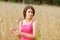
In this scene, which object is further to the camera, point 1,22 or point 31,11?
point 1,22

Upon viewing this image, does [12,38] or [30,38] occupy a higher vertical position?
[30,38]

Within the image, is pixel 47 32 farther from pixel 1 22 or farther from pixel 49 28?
pixel 1 22

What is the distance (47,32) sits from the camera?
6.65 metres

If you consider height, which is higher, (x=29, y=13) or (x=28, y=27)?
(x=29, y=13)

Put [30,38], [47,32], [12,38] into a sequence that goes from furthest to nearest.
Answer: [47,32], [12,38], [30,38]

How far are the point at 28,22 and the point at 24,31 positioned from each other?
0.15 metres

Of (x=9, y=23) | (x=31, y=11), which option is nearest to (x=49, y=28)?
(x=9, y=23)

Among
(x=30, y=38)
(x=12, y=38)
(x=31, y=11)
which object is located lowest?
(x=12, y=38)

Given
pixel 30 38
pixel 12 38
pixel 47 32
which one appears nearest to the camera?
pixel 30 38

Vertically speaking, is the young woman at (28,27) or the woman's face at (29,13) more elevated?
the woman's face at (29,13)

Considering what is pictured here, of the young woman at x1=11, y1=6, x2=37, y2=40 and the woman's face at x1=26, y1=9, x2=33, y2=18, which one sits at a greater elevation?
the woman's face at x1=26, y1=9, x2=33, y2=18

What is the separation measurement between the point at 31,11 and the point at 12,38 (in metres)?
1.87

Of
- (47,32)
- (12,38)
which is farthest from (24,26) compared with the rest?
(47,32)

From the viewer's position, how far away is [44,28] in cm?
679
